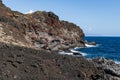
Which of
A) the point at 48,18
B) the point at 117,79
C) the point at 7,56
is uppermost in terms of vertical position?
the point at 48,18

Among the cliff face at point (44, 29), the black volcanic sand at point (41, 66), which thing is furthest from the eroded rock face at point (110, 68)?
the cliff face at point (44, 29)

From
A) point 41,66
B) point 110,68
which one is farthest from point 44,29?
point 41,66

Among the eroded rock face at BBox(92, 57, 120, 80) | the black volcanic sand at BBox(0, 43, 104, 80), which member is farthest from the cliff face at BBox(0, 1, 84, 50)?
the black volcanic sand at BBox(0, 43, 104, 80)

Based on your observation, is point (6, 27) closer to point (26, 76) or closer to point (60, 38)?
point (26, 76)

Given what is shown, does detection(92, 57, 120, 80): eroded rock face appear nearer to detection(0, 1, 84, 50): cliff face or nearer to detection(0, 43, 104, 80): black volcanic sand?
detection(0, 43, 104, 80): black volcanic sand

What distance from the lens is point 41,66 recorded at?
3042 cm

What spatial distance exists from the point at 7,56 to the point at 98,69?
10073 millimetres

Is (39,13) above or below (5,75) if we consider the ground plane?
above

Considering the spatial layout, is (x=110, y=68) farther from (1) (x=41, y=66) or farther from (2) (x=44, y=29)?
(2) (x=44, y=29)

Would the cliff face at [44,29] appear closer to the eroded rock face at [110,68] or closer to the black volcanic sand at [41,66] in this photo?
the eroded rock face at [110,68]

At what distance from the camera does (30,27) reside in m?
94.6

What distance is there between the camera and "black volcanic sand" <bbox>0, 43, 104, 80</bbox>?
2864cm

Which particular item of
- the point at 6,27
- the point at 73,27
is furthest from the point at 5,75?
the point at 73,27

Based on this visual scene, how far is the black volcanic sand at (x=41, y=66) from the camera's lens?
28641mm
